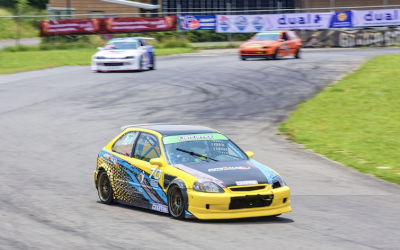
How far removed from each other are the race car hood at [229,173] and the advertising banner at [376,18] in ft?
114

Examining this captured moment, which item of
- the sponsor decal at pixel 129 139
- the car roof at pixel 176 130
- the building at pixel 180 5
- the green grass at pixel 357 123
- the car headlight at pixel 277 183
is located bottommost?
the green grass at pixel 357 123

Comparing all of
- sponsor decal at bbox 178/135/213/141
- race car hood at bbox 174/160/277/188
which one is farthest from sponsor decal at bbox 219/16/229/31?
race car hood at bbox 174/160/277/188

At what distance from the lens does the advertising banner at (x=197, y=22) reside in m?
42.2

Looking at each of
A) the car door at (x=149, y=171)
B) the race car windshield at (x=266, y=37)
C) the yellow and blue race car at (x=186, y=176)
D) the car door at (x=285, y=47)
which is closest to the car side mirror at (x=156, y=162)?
the yellow and blue race car at (x=186, y=176)

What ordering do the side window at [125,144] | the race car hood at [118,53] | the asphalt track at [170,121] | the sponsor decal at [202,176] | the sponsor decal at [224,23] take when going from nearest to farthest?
the asphalt track at [170,121] < the sponsor decal at [202,176] < the side window at [125,144] < the race car hood at [118,53] < the sponsor decal at [224,23]

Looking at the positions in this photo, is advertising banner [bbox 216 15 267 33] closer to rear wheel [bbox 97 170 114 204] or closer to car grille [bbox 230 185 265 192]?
rear wheel [bbox 97 170 114 204]

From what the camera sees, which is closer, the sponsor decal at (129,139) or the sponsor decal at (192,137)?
the sponsor decal at (192,137)

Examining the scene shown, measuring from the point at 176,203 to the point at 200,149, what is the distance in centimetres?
104

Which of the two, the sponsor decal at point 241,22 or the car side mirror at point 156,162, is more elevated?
the sponsor decal at point 241,22

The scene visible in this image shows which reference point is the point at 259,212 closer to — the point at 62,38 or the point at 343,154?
the point at 343,154

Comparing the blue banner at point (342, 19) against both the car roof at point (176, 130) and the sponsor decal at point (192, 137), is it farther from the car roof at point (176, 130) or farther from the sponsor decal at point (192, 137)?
the sponsor decal at point (192, 137)

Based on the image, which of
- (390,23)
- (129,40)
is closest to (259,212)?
(129,40)

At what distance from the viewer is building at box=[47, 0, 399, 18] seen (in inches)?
1945

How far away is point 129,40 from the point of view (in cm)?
2766
